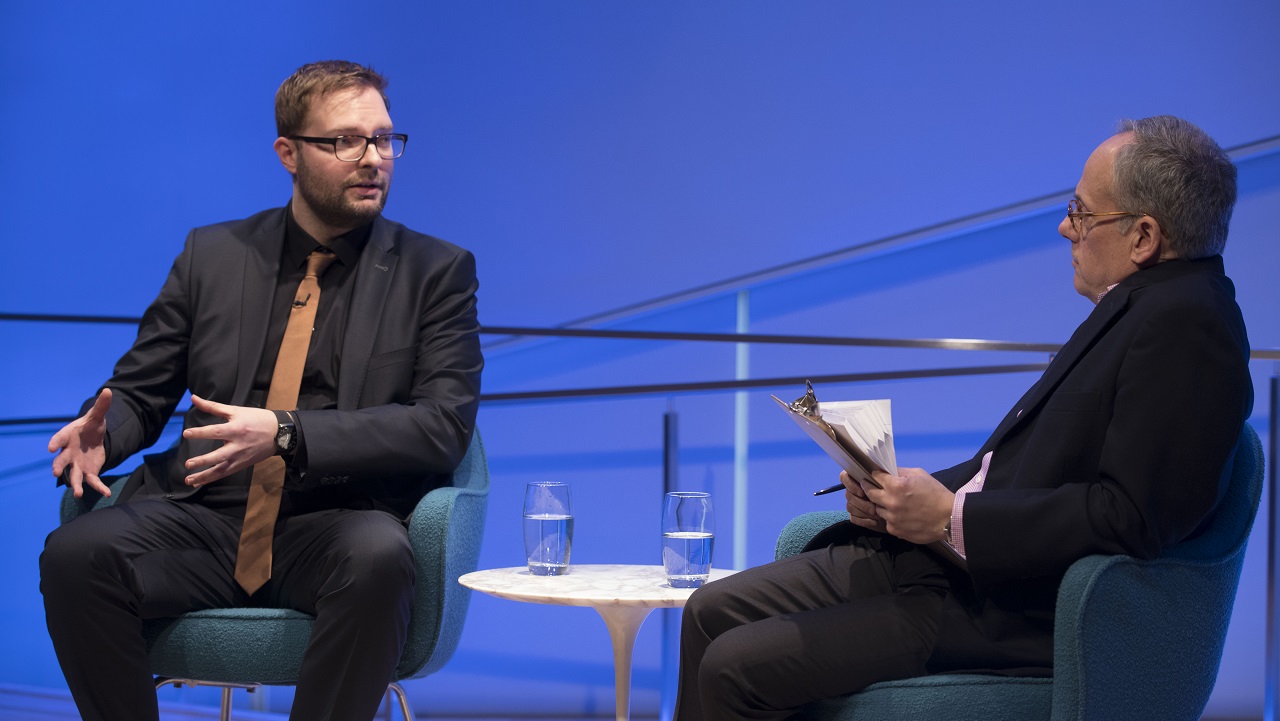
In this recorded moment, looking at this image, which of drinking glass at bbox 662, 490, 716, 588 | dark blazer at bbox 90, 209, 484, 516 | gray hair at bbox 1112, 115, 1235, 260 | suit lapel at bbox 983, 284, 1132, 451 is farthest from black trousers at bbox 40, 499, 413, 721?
gray hair at bbox 1112, 115, 1235, 260

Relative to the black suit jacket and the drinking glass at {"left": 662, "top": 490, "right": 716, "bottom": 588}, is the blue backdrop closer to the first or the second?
the drinking glass at {"left": 662, "top": 490, "right": 716, "bottom": 588}

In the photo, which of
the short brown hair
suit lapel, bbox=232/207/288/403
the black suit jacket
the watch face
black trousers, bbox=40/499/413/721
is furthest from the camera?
the short brown hair

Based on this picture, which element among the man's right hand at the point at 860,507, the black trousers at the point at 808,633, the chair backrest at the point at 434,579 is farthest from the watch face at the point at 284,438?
the man's right hand at the point at 860,507

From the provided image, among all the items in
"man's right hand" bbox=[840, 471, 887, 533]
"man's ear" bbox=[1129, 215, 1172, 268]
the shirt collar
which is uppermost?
the shirt collar

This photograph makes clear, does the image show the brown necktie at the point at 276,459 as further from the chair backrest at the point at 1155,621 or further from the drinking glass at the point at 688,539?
the chair backrest at the point at 1155,621

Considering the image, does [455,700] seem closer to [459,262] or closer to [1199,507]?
[459,262]

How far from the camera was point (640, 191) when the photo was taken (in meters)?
3.52

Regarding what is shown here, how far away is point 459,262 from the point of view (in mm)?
2301

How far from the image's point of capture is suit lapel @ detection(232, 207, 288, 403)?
2186 millimetres

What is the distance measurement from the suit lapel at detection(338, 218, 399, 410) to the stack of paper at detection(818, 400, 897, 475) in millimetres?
1018

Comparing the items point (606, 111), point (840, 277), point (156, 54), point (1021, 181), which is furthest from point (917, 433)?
point (156, 54)

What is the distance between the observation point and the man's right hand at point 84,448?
199cm

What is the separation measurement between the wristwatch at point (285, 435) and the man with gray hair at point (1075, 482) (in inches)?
30.8

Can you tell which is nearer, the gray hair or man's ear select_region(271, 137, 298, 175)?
the gray hair
